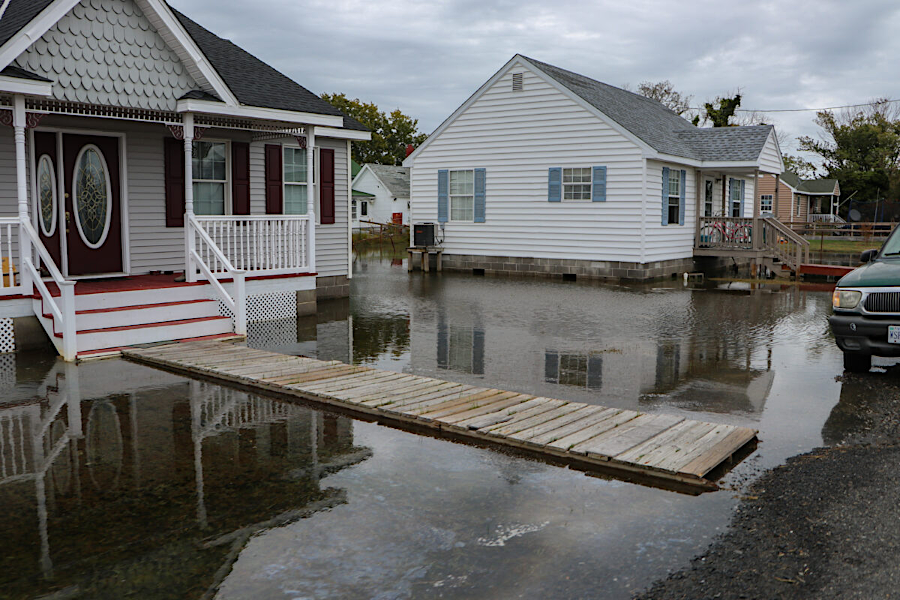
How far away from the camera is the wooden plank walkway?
220 inches

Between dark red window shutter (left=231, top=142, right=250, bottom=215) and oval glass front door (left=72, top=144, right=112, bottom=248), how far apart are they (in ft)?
7.23

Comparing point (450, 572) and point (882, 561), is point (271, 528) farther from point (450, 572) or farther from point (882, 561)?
point (882, 561)

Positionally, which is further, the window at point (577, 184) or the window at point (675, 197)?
the window at point (675, 197)

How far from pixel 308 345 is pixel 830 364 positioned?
6.66 m

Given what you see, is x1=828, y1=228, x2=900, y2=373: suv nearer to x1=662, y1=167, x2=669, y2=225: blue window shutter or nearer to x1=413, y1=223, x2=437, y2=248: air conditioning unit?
x1=662, y1=167, x2=669, y2=225: blue window shutter

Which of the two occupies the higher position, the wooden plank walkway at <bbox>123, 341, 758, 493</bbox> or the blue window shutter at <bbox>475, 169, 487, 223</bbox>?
the blue window shutter at <bbox>475, 169, 487, 223</bbox>

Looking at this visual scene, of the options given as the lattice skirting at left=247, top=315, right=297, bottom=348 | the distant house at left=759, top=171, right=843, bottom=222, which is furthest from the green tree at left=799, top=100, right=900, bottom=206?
the lattice skirting at left=247, top=315, right=297, bottom=348

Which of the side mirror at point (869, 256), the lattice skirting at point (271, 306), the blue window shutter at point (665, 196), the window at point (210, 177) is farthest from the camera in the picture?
the blue window shutter at point (665, 196)

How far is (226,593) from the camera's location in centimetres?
369

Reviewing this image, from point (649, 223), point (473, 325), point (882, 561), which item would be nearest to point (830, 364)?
point (473, 325)

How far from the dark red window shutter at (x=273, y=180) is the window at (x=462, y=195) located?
9.08 meters

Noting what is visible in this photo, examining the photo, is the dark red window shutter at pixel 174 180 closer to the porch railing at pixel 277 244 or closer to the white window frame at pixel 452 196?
the porch railing at pixel 277 244

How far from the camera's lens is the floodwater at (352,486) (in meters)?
3.91

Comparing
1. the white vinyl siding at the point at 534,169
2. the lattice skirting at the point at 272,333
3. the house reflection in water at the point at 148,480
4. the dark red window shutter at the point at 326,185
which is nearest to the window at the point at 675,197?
the white vinyl siding at the point at 534,169
